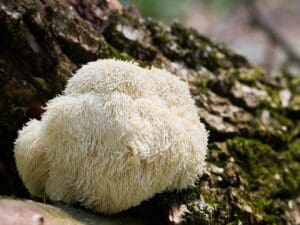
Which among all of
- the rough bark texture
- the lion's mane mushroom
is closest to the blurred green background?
the rough bark texture

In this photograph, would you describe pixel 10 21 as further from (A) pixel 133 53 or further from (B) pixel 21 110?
(A) pixel 133 53

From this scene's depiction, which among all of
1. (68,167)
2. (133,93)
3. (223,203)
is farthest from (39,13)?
(223,203)

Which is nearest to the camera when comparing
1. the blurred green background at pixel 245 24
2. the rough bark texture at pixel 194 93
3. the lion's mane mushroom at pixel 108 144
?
the lion's mane mushroom at pixel 108 144

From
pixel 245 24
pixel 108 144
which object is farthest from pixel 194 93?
pixel 245 24

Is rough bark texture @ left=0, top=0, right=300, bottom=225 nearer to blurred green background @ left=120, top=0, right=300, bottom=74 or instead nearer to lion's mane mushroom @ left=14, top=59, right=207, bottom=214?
lion's mane mushroom @ left=14, top=59, right=207, bottom=214

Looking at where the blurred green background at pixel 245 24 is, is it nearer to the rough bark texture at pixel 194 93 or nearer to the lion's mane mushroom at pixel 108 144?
the rough bark texture at pixel 194 93

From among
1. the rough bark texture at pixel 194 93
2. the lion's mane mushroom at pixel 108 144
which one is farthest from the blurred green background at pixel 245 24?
the lion's mane mushroom at pixel 108 144

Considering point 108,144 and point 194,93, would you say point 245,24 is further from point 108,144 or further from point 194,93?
point 108,144
